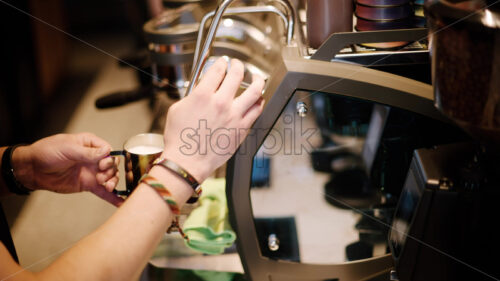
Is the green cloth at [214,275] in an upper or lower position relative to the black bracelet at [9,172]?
lower

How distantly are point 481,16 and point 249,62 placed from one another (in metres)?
1.01

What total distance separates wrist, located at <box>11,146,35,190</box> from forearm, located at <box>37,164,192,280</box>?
1.01 ft

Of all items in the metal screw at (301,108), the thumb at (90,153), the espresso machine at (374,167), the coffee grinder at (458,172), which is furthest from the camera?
the thumb at (90,153)

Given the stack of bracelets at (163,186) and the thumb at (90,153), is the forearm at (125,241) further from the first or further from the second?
the thumb at (90,153)

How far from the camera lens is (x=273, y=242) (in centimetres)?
77

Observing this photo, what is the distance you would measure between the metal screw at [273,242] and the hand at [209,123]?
0.65 ft

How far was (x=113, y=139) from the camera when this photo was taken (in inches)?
56.1

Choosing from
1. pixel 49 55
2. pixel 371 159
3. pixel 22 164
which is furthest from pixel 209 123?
pixel 49 55

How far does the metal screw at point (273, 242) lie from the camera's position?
2.53 ft

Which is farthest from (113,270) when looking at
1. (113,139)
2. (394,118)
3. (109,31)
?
(109,31)

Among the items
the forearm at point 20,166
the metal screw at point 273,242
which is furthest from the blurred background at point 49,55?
the metal screw at point 273,242

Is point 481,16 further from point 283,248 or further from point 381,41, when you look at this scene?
point 283,248

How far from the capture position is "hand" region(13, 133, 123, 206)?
2.68ft

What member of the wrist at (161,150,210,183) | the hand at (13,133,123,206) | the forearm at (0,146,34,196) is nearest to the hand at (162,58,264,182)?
the wrist at (161,150,210,183)
